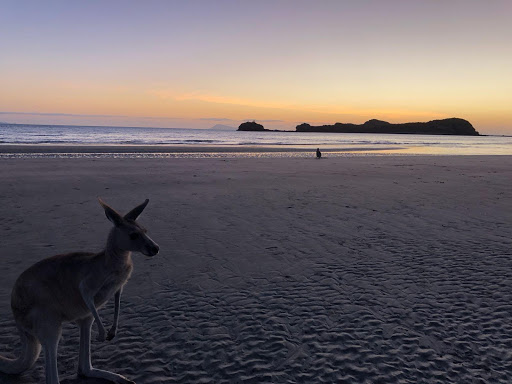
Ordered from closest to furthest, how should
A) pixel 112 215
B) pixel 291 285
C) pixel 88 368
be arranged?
pixel 112 215 < pixel 88 368 < pixel 291 285

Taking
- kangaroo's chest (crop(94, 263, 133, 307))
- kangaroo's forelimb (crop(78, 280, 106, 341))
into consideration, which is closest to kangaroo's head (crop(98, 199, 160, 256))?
kangaroo's chest (crop(94, 263, 133, 307))

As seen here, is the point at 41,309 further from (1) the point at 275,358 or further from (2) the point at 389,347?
(2) the point at 389,347

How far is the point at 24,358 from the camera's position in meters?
3.19

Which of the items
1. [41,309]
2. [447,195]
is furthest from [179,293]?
[447,195]

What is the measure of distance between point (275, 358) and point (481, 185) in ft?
45.6

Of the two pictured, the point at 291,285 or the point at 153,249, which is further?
the point at 291,285

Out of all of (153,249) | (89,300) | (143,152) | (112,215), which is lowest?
(89,300)

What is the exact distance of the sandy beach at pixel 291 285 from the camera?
3.67m

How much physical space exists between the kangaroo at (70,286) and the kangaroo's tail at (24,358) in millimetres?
11

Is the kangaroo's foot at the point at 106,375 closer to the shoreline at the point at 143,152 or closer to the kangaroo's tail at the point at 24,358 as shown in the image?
the kangaroo's tail at the point at 24,358

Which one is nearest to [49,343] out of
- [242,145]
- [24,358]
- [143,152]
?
[24,358]

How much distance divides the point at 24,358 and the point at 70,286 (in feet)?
2.61

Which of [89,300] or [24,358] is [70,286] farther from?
[24,358]

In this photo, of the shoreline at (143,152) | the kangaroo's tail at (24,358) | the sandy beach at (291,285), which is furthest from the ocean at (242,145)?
the kangaroo's tail at (24,358)
